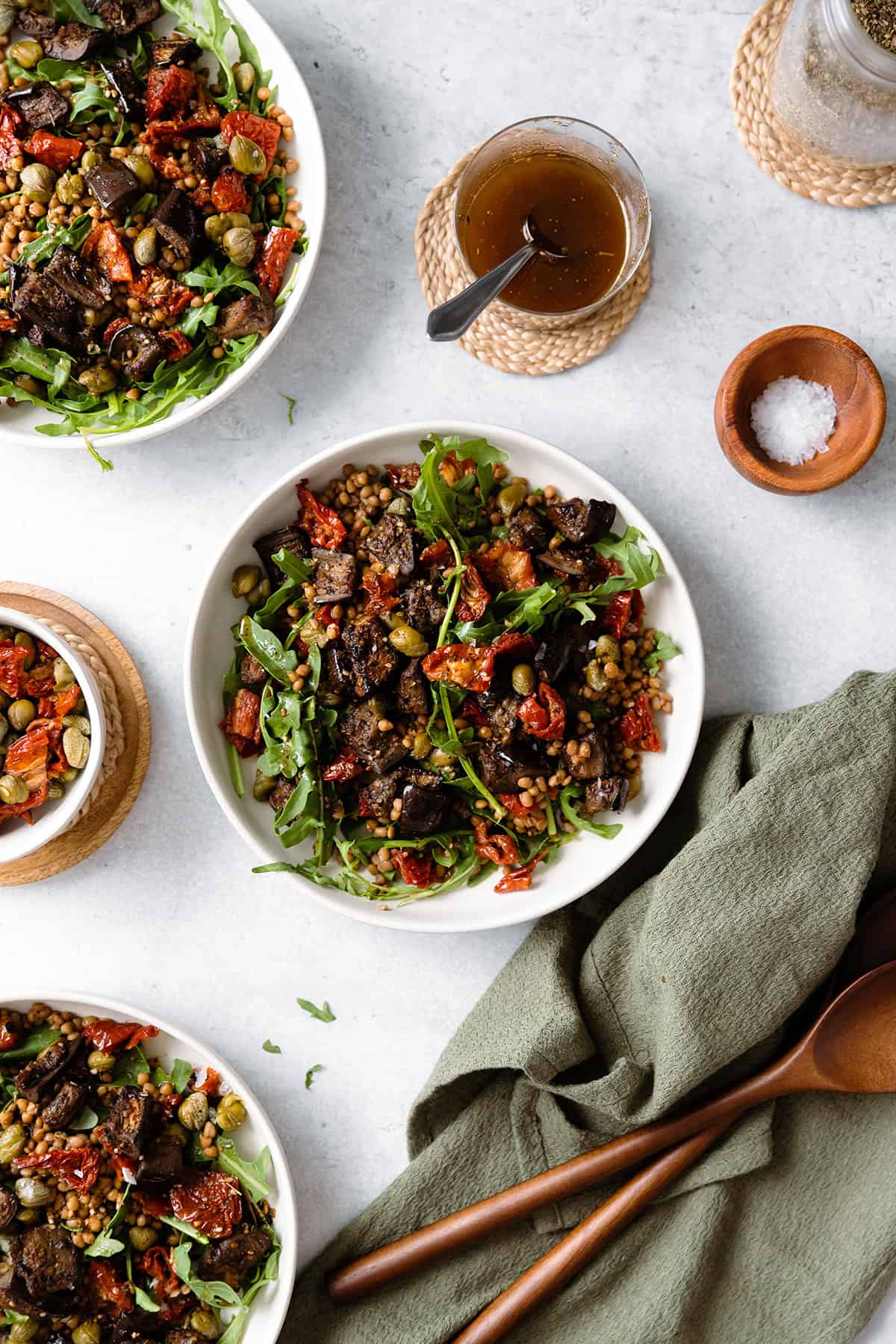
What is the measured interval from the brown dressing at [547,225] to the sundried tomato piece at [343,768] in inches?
44.3

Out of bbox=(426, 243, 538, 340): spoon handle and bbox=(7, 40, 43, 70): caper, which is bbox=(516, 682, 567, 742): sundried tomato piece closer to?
bbox=(426, 243, 538, 340): spoon handle

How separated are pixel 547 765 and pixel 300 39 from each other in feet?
6.12

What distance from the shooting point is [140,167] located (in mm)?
2381

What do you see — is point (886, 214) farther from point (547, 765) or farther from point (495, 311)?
point (547, 765)

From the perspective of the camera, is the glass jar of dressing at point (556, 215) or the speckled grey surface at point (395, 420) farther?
the speckled grey surface at point (395, 420)

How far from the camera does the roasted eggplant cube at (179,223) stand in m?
2.37

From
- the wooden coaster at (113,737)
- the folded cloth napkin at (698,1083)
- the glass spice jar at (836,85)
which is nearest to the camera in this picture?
the glass spice jar at (836,85)

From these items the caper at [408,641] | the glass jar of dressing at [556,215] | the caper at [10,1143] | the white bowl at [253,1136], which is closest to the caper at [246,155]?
the glass jar of dressing at [556,215]

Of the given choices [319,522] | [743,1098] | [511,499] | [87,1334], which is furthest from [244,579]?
[87,1334]

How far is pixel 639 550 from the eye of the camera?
2414mm

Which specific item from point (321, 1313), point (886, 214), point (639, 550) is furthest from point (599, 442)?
point (321, 1313)

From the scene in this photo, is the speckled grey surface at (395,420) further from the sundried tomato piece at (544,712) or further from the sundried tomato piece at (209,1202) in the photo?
the sundried tomato piece at (544,712)

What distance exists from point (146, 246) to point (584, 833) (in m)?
1.67

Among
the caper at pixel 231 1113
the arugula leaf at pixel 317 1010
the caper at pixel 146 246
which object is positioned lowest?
the caper at pixel 231 1113
